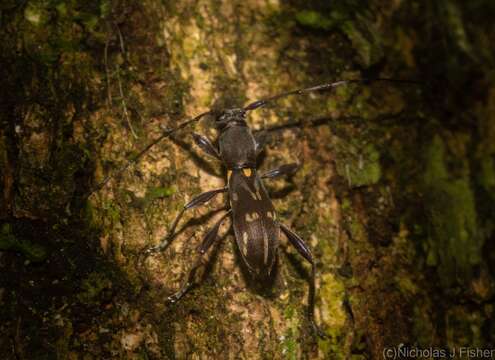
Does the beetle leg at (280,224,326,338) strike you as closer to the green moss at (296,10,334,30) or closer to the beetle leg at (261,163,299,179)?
the beetle leg at (261,163,299,179)

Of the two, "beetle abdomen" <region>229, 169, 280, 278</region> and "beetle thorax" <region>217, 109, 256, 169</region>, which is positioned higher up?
"beetle thorax" <region>217, 109, 256, 169</region>

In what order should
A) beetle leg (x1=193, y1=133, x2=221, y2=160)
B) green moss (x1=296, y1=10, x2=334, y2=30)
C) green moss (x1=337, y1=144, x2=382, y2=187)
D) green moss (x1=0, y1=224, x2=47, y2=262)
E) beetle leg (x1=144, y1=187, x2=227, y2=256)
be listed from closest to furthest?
green moss (x1=0, y1=224, x2=47, y2=262)
beetle leg (x1=144, y1=187, x2=227, y2=256)
beetle leg (x1=193, y1=133, x2=221, y2=160)
green moss (x1=337, y1=144, x2=382, y2=187)
green moss (x1=296, y1=10, x2=334, y2=30)

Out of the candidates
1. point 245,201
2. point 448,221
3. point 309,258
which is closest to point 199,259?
point 245,201

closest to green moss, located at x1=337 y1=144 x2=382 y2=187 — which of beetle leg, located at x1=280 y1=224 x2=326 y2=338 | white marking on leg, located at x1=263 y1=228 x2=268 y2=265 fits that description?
beetle leg, located at x1=280 y1=224 x2=326 y2=338

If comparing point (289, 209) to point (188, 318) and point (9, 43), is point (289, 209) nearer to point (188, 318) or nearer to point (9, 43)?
point (188, 318)

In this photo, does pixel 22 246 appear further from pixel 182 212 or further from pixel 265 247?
pixel 265 247

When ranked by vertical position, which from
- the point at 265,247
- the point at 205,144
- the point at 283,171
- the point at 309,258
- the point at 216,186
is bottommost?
the point at 309,258
